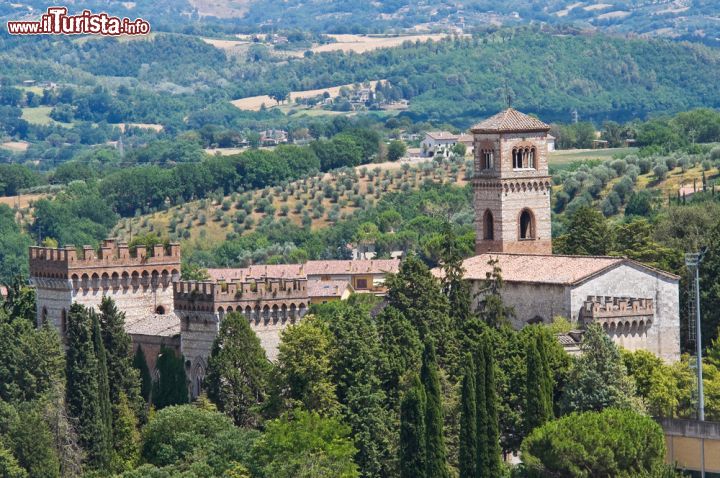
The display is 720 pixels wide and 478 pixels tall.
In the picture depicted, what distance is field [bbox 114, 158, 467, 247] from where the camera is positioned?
188m

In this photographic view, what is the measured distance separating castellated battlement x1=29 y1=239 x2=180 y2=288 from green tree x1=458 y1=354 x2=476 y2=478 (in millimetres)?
17731

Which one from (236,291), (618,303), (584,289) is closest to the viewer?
(236,291)

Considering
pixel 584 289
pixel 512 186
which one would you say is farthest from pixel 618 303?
pixel 512 186

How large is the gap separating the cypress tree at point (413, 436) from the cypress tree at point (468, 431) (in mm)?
1262

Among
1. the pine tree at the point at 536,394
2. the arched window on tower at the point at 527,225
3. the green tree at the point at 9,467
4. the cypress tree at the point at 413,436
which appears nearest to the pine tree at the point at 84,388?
the green tree at the point at 9,467

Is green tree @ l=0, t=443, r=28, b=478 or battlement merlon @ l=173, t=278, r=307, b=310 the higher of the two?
battlement merlon @ l=173, t=278, r=307, b=310

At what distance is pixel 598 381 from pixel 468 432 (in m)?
6.34

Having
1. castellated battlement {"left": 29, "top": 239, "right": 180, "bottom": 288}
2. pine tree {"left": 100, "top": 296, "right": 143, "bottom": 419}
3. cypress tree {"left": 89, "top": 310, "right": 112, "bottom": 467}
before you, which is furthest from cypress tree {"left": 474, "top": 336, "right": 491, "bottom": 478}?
castellated battlement {"left": 29, "top": 239, "right": 180, "bottom": 288}

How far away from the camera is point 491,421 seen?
69.5 m

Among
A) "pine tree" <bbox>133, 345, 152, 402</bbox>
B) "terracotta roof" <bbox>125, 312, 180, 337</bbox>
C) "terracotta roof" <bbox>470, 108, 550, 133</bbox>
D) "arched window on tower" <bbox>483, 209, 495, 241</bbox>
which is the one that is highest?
"terracotta roof" <bbox>470, 108, 550, 133</bbox>

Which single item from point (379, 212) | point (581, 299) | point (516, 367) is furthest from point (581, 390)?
point (379, 212)

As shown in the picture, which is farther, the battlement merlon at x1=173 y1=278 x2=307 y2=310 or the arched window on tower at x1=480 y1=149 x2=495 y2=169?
the arched window on tower at x1=480 y1=149 x2=495 y2=169

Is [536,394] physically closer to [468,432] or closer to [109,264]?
[468,432]

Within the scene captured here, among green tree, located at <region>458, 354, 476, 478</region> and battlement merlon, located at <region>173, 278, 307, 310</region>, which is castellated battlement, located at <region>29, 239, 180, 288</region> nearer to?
battlement merlon, located at <region>173, 278, 307, 310</region>
